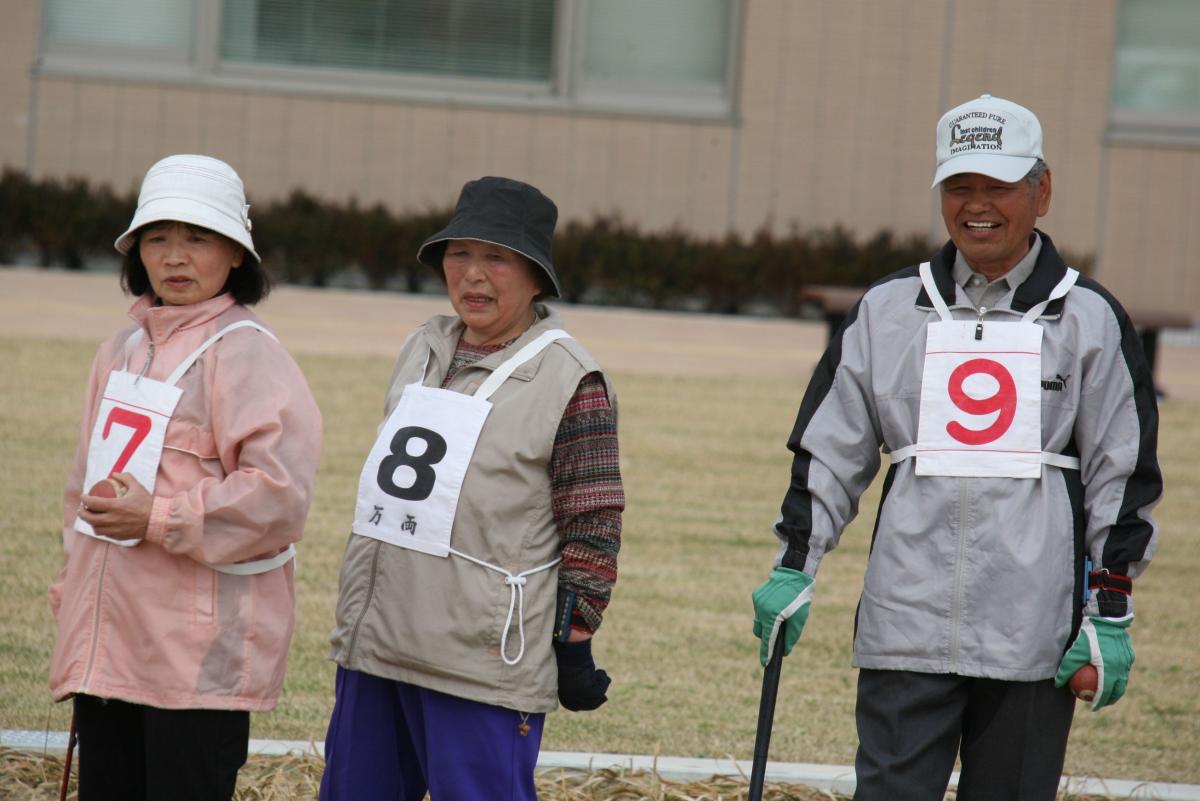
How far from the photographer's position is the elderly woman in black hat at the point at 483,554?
3459 millimetres

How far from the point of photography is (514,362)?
3.55m

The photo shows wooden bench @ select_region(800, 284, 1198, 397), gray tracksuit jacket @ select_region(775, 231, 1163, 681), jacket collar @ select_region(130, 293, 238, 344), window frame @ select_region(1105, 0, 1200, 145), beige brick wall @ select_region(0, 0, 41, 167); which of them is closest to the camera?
gray tracksuit jacket @ select_region(775, 231, 1163, 681)

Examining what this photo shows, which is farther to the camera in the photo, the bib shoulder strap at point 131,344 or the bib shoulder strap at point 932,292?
the bib shoulder strap at point 131,344

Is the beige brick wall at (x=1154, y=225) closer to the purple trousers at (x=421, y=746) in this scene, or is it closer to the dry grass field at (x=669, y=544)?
the dry grass field at (x=669, y=544)

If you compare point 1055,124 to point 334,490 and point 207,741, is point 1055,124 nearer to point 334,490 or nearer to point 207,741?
point 334,490

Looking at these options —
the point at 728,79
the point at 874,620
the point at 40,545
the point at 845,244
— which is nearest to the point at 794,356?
the point at 845,244

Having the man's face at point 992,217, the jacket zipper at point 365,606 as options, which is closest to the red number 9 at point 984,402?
the man's face at point 992,217

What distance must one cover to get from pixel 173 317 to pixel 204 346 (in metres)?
0.11

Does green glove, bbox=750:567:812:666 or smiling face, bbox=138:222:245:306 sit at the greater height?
smiling face, bbox=138:222:245:306

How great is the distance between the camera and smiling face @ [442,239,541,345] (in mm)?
3582

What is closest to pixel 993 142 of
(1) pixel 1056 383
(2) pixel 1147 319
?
(1) pixel 1056 383

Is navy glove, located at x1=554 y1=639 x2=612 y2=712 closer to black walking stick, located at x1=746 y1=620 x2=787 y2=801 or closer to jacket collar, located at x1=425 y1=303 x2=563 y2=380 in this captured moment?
black walking stick, located at x1=746 y1=620 x2=787 y2=801

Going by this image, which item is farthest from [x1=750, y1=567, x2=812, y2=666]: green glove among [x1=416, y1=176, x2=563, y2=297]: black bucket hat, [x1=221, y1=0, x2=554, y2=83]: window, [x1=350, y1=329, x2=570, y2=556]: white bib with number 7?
[x1=221, y1=0, x2=554, y2=83]: window

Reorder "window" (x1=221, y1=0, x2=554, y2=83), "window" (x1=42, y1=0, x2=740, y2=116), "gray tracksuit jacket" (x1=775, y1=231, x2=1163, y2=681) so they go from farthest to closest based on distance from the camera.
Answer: "window" (x1=221, y1=0, x2=554, y2=83)
"window" (x1=42, y1=0, x2=740, y2=116)
"gray tracksuit jacket" (x1=775, y1=231, x2=1163, y2=681)
